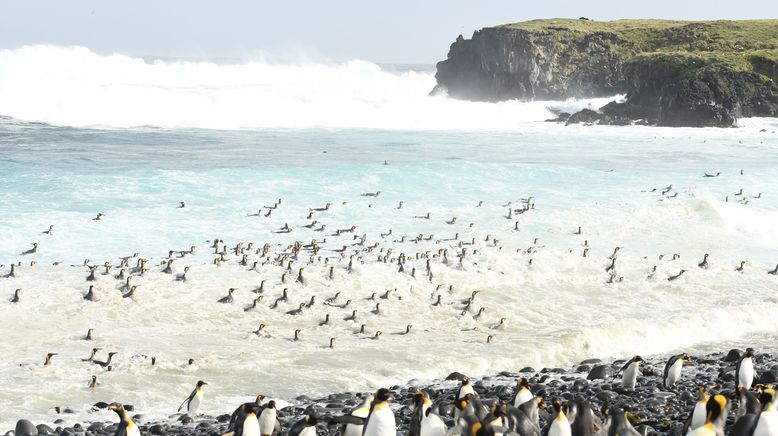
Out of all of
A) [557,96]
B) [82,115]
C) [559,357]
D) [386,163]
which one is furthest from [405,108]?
[559,357]

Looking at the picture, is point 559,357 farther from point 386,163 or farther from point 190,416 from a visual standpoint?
point 386,163

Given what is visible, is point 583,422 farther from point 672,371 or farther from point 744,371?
point 672,371

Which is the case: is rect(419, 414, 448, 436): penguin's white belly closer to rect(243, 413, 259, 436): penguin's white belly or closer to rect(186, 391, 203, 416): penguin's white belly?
rect(243, 413, 259, 436): penguin's white belly

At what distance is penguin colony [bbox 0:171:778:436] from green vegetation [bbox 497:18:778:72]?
1870 inches

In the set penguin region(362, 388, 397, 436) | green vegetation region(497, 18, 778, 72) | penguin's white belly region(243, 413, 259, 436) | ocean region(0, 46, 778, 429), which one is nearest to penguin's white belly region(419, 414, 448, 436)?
penguin region(362, 388, 397, 436)

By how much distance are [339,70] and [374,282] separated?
85.8 metres

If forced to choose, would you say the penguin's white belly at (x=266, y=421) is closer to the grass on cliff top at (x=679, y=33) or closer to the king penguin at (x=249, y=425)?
the king penguin at (x=249, y=425)

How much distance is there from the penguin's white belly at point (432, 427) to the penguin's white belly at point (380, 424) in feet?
1.09

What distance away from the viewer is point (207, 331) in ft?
53.2

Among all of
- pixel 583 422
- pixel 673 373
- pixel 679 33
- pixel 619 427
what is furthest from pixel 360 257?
pixel 679 33

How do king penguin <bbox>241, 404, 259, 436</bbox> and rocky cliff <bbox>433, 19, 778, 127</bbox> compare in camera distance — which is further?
rocky cliff <bbox>433, 19, 778, 127</bbox>

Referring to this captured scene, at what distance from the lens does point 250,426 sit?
9.29 metres

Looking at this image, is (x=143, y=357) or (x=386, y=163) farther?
(x=386, y=163)

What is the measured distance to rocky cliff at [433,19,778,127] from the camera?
62562mm
